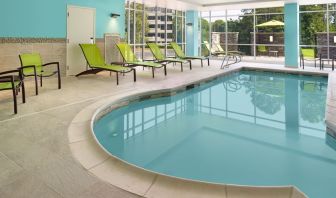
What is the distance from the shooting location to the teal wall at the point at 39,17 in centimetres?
660

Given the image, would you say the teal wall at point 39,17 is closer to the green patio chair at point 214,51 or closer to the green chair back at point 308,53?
the green patio chair at point 214,51

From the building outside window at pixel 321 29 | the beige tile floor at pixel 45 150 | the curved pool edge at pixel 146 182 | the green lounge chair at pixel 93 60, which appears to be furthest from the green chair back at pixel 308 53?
the curved pool edge at pixel 146 182

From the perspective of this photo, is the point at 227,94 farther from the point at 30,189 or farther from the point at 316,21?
the point at 316,21

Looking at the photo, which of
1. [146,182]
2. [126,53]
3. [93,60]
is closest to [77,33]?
[93,60]

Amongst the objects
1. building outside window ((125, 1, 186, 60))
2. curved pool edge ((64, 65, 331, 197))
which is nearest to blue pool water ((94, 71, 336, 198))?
curved pool edge ((64, 65, 331, 197))

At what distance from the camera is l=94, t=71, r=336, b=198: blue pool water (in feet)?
9.87

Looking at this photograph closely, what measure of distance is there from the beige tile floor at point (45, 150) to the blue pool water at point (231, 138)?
65 cm

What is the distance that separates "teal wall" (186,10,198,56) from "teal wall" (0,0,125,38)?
22.9 feet

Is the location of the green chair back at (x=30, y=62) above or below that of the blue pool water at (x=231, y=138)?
above

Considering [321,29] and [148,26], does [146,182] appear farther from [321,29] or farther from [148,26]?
[321,29]

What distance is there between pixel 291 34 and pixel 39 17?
32.1 feet

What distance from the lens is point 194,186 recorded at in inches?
88.7

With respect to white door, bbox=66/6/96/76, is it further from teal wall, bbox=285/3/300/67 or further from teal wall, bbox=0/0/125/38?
teal wall, bbox=285/3/300/67

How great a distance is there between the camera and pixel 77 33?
834cm
